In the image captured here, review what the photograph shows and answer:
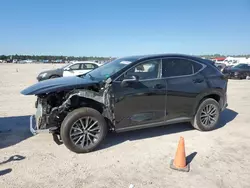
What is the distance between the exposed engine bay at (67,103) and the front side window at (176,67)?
146 cm

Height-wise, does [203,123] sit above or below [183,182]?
above

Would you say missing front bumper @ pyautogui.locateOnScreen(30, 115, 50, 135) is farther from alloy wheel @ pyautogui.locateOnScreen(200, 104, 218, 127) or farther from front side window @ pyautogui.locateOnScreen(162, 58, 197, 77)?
alloy wheel @ pyautogui.locateOnScreen(200, 104, 218, 127)

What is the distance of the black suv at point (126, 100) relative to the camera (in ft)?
13.9

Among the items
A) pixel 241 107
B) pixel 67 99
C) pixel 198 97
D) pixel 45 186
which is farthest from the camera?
pixel 241 107

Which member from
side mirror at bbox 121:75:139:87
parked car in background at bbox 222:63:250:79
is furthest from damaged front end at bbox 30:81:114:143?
parked car in background at bbox 222:63:250:79

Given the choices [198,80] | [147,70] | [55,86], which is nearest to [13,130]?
[55,86]

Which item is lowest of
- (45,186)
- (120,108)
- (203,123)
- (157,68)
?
(45,186)

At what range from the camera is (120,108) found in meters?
4.46

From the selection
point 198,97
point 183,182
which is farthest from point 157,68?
point 183,182

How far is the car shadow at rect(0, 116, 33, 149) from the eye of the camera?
15.8ft

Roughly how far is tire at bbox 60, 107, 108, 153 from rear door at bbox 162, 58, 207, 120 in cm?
161

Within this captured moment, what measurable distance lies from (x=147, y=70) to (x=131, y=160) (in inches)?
76.3

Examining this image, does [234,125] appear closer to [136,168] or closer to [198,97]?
[198,97]

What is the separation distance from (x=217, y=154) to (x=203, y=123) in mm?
1294
